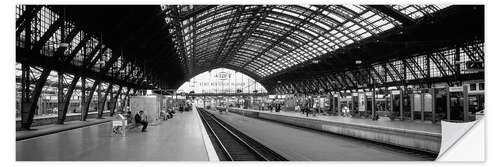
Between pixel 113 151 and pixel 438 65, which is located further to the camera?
pixel 438 65

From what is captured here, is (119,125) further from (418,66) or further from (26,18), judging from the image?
(418,66)

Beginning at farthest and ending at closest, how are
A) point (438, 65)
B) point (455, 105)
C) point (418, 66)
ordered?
1. point (418, 66)
2. point (438, 65)
3. point (455, 105)

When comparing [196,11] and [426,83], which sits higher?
[196,11]

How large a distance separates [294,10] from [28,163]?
38.8 m

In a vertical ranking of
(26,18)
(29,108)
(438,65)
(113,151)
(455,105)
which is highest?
(26,18)

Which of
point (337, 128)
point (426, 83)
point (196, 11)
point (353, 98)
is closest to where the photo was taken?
point (337, 128)

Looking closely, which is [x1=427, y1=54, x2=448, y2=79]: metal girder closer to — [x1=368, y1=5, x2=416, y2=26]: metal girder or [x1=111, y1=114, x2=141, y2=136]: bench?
[x1=368, y1=5, x2=416, y2=26]: metal girder

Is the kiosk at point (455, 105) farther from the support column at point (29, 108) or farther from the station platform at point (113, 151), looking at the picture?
the support column at point (29, 108)

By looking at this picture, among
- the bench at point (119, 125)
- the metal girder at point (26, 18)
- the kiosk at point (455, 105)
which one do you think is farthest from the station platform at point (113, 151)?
the kiosk at point (455, 105)

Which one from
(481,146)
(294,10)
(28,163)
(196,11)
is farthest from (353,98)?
(28,163)

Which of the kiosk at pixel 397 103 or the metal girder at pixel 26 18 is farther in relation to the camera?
the kiosk at pixel 397 103

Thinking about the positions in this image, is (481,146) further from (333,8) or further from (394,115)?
(333,8)

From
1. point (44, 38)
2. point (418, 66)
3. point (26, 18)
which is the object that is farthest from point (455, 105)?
point (26, 18)

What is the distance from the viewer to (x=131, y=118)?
27312 millimetres
